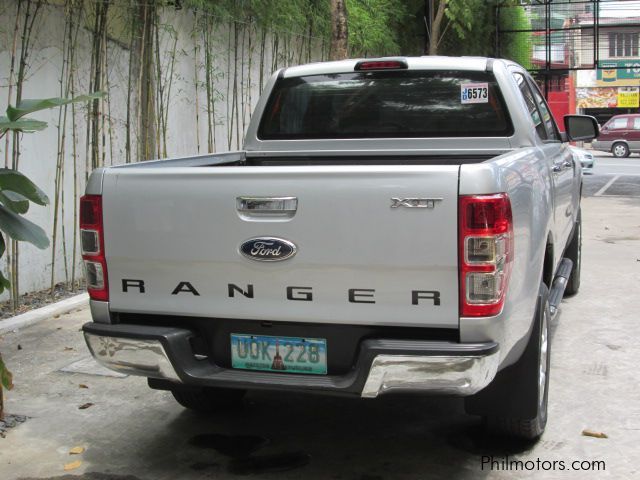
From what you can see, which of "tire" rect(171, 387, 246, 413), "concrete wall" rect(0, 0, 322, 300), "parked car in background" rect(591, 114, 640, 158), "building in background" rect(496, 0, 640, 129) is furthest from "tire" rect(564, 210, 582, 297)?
"parked car in background" rect(591, 114, 640, 158)

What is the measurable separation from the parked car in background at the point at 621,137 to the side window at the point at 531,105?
928 inches

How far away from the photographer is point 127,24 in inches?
307

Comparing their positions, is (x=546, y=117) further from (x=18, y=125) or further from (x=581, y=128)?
(x=18, y=125)

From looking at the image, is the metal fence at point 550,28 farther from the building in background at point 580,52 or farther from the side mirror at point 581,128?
the side mirror at point 581,128

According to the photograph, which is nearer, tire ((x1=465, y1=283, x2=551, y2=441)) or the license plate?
the license plate

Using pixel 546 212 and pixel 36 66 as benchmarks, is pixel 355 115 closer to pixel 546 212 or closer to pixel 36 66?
pixel 546 212

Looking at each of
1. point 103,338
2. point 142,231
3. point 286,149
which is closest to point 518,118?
point 286,149

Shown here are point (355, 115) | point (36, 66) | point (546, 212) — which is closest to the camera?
point (546, 212)

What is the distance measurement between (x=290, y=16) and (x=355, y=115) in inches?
238

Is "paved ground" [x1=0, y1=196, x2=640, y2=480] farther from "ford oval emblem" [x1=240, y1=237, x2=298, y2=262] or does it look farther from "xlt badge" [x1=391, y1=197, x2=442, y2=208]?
"xlt badge" [x1=391, y1=197, x2=442, y2=208]

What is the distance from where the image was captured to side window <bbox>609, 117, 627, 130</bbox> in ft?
92.3

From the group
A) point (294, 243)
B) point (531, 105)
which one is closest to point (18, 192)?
point (294, 243)

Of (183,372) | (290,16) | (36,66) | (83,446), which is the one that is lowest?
(83,446)

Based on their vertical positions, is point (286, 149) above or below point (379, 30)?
below
